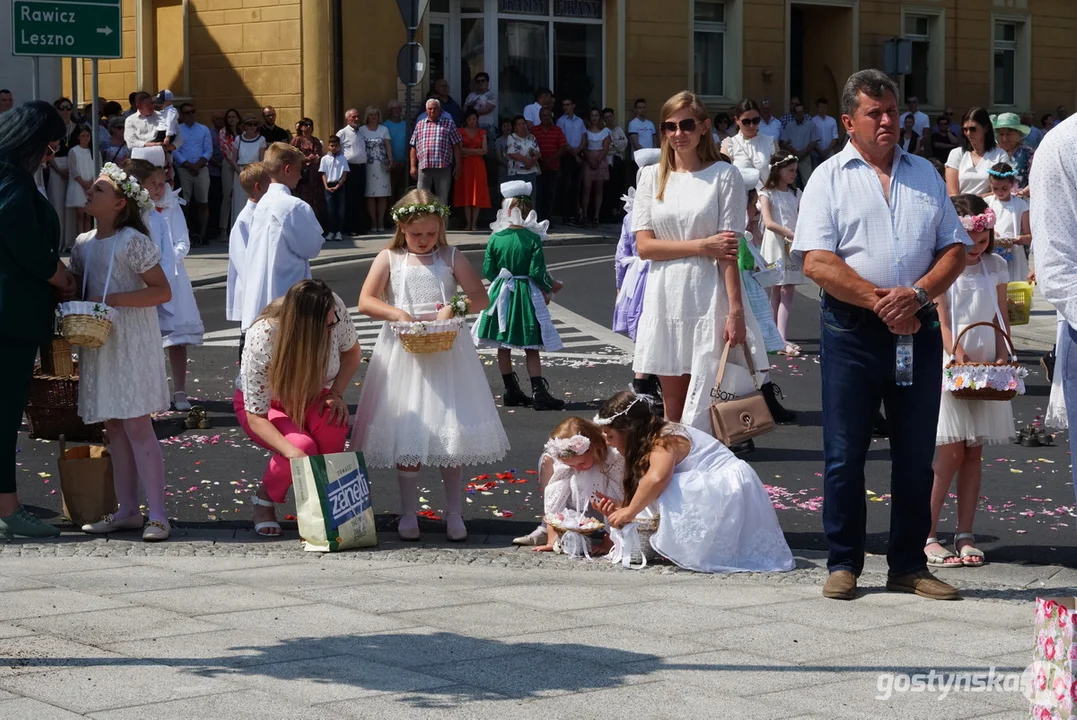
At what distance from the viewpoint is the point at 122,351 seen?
8398 millimetres

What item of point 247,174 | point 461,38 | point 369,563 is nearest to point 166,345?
point 247,174

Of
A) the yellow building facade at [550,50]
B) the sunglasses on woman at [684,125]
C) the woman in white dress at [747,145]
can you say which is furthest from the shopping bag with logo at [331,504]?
the yellow building facade at [550,50]

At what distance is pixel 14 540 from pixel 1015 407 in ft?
23.6

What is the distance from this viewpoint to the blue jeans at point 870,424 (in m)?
6.83

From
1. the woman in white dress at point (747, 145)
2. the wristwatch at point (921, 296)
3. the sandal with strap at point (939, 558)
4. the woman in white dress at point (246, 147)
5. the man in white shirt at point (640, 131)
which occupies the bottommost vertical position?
the sandal with strap at point (939, 558)

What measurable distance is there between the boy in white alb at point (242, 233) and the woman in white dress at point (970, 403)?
4.60 metres

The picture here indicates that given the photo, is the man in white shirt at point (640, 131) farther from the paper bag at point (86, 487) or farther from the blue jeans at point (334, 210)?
the paper bag at point (86, 487)

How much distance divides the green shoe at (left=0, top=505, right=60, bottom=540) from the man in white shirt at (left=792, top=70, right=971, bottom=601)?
12.2 feet

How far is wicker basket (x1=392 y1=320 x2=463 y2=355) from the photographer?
8273 millimetres

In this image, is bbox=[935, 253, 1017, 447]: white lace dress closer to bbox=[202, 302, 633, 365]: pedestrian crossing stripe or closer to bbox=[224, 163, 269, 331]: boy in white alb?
bbox=[224, 163, 269, 331]: boy in white alb


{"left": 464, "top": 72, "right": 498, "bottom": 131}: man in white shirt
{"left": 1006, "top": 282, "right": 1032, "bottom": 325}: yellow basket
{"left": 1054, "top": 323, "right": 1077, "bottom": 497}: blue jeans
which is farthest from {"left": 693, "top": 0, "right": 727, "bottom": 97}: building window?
{"left": 1054, "top": 323, "right": 1077, "bottom": 497}: blue jeans

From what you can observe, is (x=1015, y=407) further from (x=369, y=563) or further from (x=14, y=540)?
(x=14, y=540)

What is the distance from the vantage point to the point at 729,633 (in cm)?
629

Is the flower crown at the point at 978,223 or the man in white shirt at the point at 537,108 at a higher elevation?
the man in white shirt at the point at 537,108
